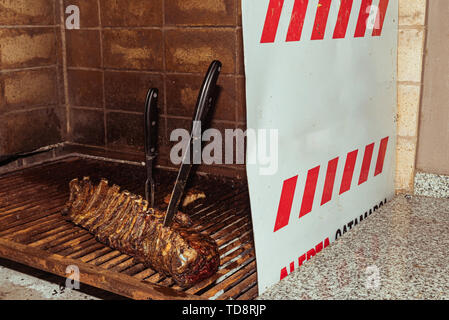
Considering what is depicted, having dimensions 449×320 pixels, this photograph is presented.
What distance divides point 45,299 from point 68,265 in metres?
0.16

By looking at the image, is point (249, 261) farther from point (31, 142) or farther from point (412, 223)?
point (31, 142)

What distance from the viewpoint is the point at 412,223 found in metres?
2.50

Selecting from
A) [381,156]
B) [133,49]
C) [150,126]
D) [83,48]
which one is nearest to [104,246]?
[150,126]

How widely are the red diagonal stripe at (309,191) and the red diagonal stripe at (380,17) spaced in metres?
0.80

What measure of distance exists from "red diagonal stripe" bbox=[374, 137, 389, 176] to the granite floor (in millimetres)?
191

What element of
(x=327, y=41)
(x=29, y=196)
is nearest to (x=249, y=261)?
(x=327, y=41)

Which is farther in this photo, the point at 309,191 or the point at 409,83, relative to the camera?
the point at 409,83

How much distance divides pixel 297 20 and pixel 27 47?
3.34 m

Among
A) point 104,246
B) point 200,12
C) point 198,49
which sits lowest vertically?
point 104,246

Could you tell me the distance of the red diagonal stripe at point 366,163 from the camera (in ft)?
8.23

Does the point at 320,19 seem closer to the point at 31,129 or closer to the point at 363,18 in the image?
the point at 363,18

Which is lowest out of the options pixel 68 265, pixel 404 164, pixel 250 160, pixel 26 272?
pixel 26 272

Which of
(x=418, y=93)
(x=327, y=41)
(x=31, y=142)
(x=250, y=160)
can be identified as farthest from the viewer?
(x=31, y=142)

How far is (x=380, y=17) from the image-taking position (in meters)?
2.53
